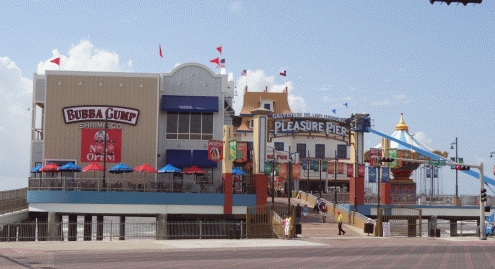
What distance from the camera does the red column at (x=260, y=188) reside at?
163 feet

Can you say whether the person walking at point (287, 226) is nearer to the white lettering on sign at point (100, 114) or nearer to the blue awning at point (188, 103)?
the blue awning at point (188, 103)

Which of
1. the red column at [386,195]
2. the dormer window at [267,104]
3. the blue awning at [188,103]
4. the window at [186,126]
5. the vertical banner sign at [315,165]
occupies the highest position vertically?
the dormer window at [267,104]

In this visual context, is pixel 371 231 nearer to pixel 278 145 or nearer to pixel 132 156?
pixel 132 156

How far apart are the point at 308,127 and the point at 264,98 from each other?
35613 mm

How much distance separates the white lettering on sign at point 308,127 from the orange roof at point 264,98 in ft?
106

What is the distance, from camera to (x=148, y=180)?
52344 mm

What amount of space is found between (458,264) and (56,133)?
3776cm

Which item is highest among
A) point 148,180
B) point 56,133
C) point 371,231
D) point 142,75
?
point 142,75

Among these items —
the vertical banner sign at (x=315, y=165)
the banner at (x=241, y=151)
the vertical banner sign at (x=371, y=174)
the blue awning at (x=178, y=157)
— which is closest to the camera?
the banner at (x=241, y=151)

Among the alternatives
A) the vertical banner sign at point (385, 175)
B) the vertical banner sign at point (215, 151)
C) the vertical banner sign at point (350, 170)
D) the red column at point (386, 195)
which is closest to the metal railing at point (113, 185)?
the vertical banner sign at point (215, 151)

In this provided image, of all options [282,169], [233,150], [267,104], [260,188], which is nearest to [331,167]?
[282,169]

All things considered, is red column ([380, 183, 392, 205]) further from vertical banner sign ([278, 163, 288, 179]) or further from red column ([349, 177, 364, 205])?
vertical banner sign ([278, 163, 288, 179])

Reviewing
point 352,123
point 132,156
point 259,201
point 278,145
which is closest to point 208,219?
point 259,201

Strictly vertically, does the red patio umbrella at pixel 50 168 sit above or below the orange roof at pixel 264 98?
below
